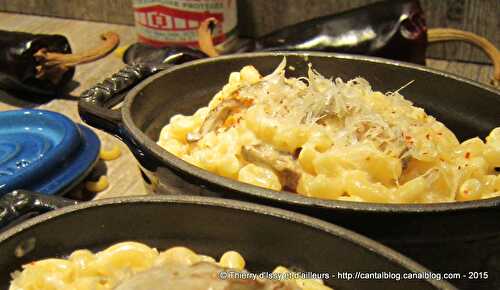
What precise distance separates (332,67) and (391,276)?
26.7 inches

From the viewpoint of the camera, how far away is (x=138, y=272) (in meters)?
0.65

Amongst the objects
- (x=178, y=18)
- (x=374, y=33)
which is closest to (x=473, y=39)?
(x=374, y=33)

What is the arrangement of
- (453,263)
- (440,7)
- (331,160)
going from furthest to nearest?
(440,7)
(331,160)
(453,263)

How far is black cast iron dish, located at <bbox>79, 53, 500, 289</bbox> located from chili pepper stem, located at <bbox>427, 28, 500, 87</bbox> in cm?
65

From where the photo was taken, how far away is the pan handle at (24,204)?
2.27 feet

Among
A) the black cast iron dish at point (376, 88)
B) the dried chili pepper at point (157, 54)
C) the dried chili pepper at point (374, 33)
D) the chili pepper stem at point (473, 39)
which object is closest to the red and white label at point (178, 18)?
the dried chili pepper at point (157, 54)

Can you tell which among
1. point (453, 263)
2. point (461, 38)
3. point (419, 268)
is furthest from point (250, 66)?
point (461, 38)

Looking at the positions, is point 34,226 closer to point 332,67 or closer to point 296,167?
point 296,167

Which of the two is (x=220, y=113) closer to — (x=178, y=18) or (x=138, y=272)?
(x=138, y=272)

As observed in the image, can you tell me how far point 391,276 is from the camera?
591mm

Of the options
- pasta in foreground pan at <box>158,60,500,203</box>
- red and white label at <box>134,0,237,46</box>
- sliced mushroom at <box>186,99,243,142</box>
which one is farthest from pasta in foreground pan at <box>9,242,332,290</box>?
red and white label at <box>134,0,237,46</box>

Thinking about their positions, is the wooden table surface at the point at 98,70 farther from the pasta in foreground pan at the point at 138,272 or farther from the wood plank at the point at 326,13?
the pasta in foreground pan at the point at 138,272

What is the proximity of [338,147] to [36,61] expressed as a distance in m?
1.32

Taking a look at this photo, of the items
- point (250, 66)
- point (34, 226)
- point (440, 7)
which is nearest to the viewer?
point (34, 226)
